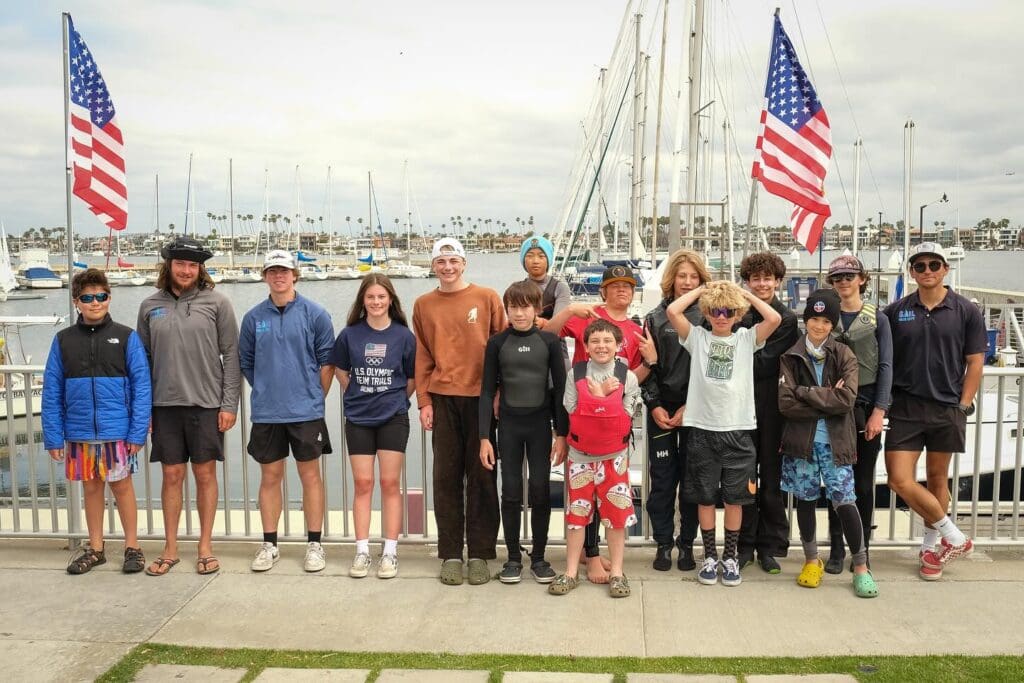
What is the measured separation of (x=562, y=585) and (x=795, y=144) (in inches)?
269

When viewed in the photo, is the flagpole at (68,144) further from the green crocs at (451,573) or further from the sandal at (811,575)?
the sandal at (811,575)

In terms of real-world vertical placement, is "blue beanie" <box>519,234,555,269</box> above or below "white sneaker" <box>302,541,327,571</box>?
above

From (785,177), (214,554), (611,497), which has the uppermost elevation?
(785,177)

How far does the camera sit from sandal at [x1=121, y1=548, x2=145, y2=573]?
4.92m

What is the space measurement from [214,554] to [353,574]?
3.62 ft

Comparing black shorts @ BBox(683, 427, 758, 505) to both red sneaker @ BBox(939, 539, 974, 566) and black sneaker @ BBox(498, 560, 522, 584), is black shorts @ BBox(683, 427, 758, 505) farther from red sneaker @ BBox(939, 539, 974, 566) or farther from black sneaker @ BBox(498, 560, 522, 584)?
red sneaker @ BBox(939, 539, 974, 566)

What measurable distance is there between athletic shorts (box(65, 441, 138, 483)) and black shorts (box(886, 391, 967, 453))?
458 centimetres

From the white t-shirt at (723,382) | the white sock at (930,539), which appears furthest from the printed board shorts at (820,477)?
the white sock at (930,539)

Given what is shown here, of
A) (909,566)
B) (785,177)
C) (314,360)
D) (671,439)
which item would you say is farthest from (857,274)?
(785,177)

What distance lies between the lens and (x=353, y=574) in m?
4.84

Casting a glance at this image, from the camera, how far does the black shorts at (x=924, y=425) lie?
4.66 m

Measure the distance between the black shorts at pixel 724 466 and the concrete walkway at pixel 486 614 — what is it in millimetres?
542

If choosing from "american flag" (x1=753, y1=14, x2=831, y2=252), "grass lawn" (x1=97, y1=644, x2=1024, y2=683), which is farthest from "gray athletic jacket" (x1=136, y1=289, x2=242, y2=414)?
"american flag" (x1=753, y1=14, x2=831, y2=252)

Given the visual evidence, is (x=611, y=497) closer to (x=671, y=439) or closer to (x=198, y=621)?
(x=671, y=439)
